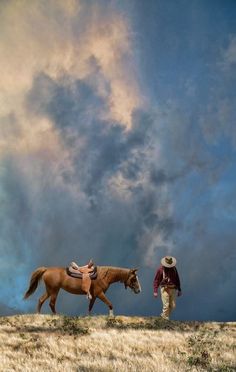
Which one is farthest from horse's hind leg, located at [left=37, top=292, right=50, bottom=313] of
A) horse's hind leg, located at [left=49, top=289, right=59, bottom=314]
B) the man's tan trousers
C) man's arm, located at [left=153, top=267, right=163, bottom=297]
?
the man's tan trousers

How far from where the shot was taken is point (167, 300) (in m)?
24.7

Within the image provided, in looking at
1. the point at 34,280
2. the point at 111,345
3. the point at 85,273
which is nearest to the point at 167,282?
the point at 85,273

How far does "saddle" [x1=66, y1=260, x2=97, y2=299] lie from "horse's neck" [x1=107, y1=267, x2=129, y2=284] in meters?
0.85

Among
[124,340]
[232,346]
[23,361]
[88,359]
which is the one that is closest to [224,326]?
[232,346]

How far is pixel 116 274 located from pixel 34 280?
13.5 ft

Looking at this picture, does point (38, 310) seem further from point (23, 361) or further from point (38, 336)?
point (23, 361)

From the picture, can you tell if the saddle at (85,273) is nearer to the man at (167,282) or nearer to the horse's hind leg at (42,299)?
the horse's hind leg at (42,299)

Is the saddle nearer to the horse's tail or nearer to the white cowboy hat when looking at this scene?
the horse's tail

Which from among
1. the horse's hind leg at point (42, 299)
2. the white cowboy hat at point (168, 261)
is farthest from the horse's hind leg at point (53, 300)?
the white cowboy hat at point (168, 261)

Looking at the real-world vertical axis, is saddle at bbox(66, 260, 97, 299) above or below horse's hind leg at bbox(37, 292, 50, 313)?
above

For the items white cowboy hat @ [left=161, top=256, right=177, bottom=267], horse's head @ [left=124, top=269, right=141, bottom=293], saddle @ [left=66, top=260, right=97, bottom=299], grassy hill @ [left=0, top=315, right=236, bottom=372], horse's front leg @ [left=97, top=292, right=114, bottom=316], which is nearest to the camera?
grassy hill @ [left=0, top=315, right=236, bottom=372]

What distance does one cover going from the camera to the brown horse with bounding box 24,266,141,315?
25938 millimetres

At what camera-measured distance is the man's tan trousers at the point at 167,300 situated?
80.8ft

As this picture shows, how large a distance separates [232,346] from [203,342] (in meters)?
0.95
